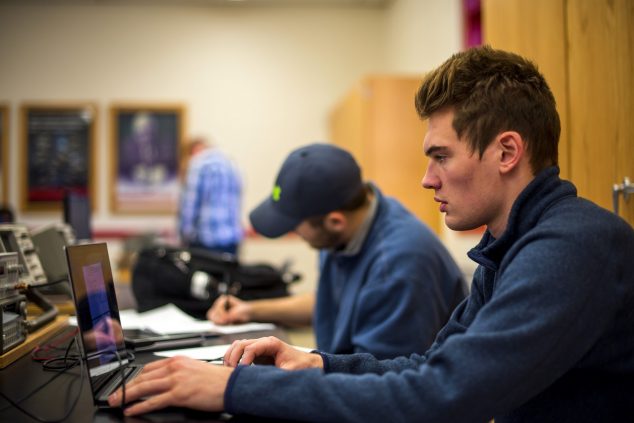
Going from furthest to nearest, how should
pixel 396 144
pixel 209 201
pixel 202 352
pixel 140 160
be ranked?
pixel 140 160 < pixel 209 201 < pixel 396 144 < pixel 202 352

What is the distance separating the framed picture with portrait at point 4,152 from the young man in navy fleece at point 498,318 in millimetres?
5211

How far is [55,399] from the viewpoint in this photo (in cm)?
94

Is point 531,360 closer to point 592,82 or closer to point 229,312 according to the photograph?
point 592,82

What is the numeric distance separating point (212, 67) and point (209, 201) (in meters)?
1.74

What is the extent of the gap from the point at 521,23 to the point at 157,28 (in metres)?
4.51

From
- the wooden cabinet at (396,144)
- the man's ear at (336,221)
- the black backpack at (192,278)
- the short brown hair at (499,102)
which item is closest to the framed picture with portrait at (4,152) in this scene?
the wooden cabinet at (396,144)

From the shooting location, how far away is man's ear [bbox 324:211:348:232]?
1633 mm

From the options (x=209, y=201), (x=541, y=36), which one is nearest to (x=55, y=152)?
(x=209, y=201)

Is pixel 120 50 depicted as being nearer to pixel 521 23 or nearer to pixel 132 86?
pixel 132 86

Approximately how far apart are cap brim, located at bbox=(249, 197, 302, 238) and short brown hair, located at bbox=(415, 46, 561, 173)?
76 cm

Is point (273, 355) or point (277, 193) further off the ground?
point (277, 193)

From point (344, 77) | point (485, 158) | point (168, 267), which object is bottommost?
point (168, 267)

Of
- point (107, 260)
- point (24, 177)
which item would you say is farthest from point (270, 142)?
point (107, 260)

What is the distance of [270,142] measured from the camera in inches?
221
